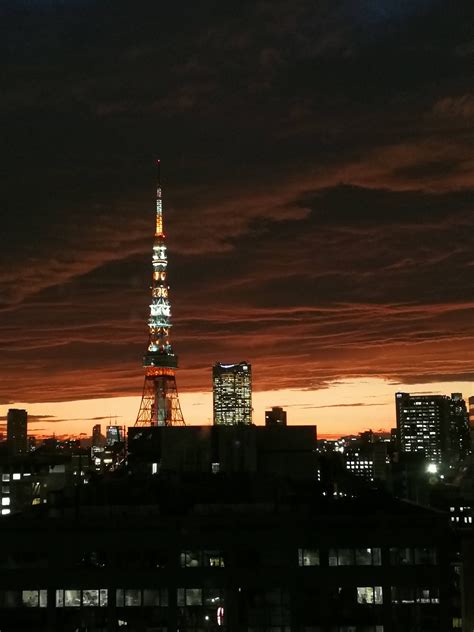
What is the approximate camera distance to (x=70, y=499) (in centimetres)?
4791

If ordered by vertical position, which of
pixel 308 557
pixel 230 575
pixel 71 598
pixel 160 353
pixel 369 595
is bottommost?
pixel 369 595

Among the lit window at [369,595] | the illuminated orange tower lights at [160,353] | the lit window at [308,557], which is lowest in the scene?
the lit window at [369,595]

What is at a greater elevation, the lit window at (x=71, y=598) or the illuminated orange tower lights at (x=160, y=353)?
the illuminated orange tower lights at (x=160, y=353)

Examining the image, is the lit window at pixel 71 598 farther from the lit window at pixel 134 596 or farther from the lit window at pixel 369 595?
the lit window at pixel 369 595

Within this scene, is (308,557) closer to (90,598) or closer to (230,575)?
(230,575)

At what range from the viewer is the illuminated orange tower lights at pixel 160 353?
185250 millimetres

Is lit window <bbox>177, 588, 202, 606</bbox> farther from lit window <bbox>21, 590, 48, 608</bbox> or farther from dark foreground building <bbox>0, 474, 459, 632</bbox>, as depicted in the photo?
lit window <bbox>21, 590, 48, 608</bbox>

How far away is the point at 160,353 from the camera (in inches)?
7505

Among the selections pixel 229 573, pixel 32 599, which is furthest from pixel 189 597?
pixel 32 599

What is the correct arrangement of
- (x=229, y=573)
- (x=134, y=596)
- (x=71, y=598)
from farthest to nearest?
(x=229, y=573) → (x=134, y=596) → (x=71, y=598)

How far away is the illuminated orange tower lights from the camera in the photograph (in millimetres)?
185250

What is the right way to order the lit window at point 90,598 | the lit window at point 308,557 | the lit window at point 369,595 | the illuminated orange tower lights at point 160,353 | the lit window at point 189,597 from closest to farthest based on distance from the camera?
the lit window at point 90,598
the lit window at point 189,597
the lit window at point 369,595
the lit window at point 308,557
the illuminated orange tower lights at point 160,353

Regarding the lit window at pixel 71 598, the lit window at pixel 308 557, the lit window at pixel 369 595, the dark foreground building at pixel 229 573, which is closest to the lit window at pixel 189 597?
the dark foreground building at pixel 229 573

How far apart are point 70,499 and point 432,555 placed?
19.7 m
